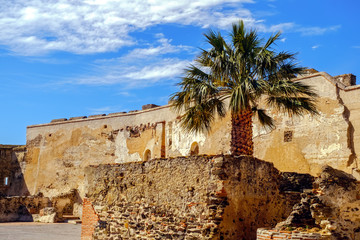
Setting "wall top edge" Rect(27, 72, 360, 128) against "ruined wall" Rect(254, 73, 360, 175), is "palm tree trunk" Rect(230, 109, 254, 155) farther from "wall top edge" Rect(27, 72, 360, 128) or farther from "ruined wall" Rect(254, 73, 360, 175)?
"wall top edge" Rect(27, 72, 360, 128)

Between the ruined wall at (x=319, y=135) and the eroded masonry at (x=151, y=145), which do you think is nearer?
the ruined wall at (x=319, y=135)

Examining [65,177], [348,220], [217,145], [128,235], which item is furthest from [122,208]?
[65,177]

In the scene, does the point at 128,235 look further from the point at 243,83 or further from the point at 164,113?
the point at 164,113

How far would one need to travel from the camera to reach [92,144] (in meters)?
28.7

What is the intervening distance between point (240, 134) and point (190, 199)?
281cm

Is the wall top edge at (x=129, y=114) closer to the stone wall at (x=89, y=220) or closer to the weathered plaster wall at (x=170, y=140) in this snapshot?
the weathered plaster wall at (x=170, y=140)

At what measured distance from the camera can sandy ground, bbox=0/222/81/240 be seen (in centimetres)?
1602

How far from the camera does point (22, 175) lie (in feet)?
102

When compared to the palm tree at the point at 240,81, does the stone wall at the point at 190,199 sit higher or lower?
lower

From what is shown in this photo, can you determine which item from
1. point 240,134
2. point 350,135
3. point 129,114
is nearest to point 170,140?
point 129,114

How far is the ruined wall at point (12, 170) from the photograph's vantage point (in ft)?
102

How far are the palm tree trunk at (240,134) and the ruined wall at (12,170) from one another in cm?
2278

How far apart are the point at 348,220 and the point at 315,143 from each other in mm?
9455

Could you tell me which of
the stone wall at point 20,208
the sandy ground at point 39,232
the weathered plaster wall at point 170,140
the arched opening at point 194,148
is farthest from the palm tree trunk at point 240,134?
the stone wall at point 20,208
